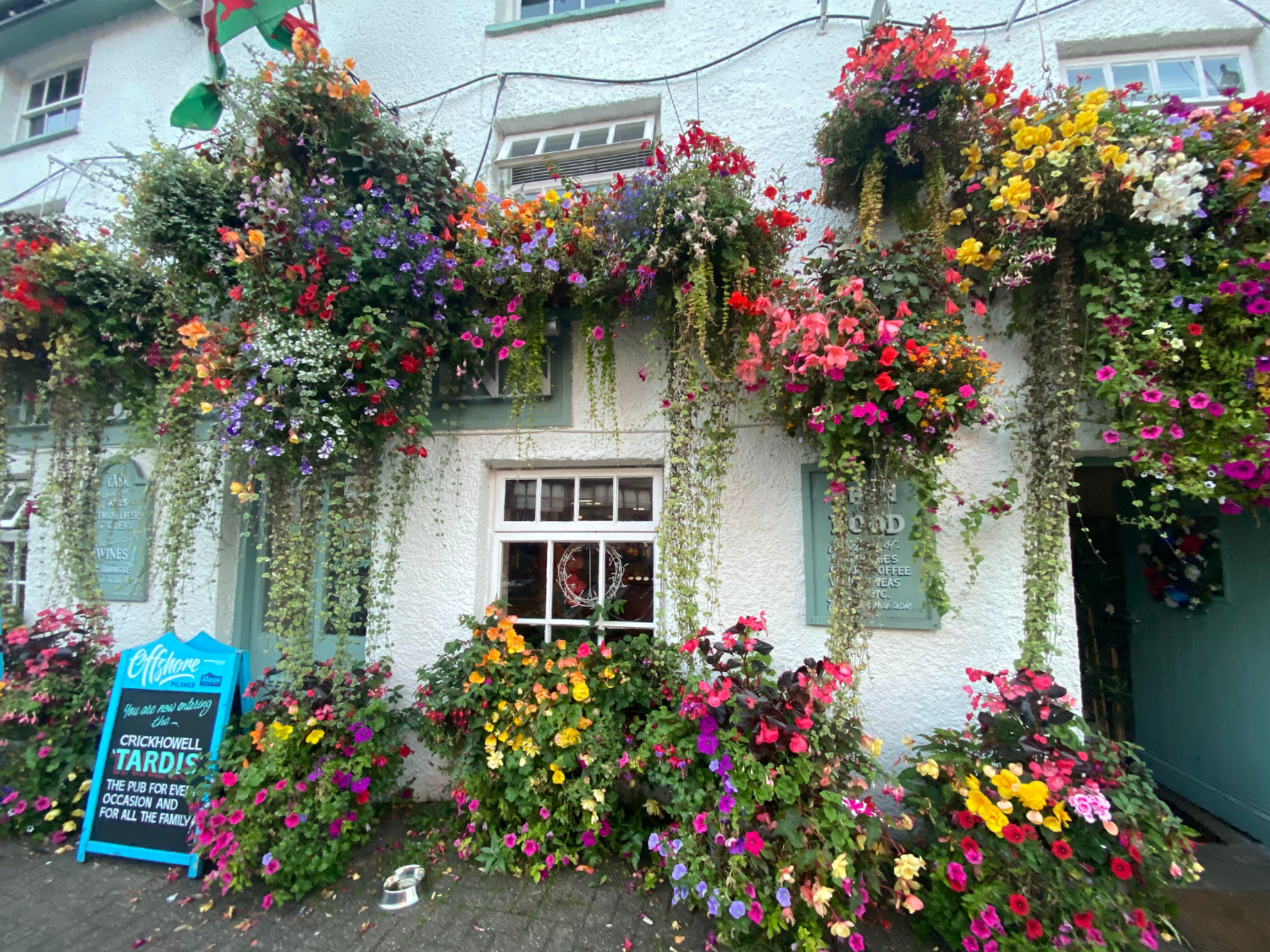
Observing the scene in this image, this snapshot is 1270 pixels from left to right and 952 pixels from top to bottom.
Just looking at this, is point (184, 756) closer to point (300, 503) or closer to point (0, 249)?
point (300, 503)

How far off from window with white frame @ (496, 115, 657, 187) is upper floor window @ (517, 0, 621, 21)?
100cm

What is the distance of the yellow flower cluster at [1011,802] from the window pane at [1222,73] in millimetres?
4228

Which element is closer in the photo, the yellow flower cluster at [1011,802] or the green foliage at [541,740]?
the yellow flower cluster at [1011,802]

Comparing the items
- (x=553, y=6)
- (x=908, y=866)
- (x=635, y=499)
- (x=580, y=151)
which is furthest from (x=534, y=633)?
(x=553, y=6)

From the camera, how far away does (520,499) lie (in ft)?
12.1

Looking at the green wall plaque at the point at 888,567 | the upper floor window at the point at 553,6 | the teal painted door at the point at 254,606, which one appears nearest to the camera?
the green wall plaque at the point at 888,567

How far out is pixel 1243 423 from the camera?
2.25 meters

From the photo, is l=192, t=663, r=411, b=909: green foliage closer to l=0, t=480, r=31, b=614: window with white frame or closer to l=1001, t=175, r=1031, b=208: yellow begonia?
l=0, t=480, r=31, b=614: window with white frame

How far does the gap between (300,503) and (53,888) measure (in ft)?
7.23

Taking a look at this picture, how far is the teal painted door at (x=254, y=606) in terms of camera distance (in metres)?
3.80

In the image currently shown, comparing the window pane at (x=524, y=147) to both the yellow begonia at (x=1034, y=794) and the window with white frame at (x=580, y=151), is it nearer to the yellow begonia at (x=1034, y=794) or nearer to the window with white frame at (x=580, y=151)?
the window with white frame at (x=580, y=151)

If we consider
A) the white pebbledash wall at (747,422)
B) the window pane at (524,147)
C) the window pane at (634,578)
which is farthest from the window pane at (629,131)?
the window pane at (634,578)

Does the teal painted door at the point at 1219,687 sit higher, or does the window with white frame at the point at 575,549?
the window with white frame at the point at 575,549

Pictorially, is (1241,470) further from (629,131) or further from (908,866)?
(629,131)
